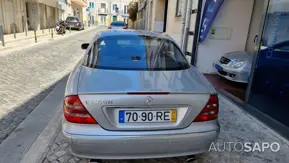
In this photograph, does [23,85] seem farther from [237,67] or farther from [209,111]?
[237,67]

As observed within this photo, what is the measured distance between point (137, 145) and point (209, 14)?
5.16 m

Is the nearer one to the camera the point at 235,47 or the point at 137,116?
the point at 137,116

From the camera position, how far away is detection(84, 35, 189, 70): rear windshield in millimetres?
2504

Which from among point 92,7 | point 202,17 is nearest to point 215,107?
point 202,17

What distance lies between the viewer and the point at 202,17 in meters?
6.21

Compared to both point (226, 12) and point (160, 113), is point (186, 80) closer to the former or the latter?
point (160, 113)

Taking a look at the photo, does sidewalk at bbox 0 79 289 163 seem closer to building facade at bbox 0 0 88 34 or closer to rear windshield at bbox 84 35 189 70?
rear windshield at bbox 84 35 189 70

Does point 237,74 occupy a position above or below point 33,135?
above

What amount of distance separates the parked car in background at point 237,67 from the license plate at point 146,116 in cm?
387

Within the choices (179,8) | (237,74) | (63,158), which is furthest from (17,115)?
(179,8)

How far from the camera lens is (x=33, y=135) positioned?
9.77ft

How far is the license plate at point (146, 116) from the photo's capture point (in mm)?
1894

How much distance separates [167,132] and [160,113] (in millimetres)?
184

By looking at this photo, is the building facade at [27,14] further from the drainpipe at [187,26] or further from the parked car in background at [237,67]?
the parked car in background at [237,67]
